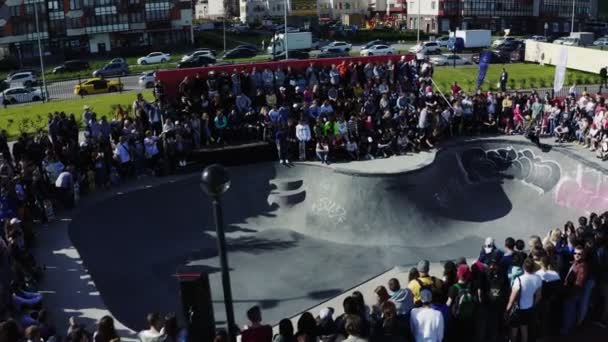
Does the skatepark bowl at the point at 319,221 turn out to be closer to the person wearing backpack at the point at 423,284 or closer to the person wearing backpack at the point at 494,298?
the person wearing backpack at the point at 423,284

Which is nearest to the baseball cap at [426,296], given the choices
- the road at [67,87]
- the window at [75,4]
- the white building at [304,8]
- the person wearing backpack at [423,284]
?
the person wearing backpack at [423,284]

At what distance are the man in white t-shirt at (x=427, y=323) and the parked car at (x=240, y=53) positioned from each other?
54.9m

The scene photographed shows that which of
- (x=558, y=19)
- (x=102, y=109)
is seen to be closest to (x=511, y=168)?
(x=102, y=109)

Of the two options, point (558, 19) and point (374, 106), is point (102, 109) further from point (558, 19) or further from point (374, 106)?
point (558, 19)

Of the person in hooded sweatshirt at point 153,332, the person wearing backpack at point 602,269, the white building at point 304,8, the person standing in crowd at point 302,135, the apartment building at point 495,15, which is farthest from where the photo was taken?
the white building at point 304,8

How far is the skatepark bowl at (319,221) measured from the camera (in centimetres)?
1475

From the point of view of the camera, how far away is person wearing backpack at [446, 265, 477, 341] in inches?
338

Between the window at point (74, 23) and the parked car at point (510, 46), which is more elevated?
the window at point (74, 23)

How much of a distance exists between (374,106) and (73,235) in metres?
12.0

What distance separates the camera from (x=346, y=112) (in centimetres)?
2253

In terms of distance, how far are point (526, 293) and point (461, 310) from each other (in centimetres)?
114

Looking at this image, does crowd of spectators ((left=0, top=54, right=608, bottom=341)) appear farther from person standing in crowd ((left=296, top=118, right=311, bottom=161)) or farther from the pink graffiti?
the pink graffiti

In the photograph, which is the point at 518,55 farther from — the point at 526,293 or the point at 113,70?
the point at 526,293

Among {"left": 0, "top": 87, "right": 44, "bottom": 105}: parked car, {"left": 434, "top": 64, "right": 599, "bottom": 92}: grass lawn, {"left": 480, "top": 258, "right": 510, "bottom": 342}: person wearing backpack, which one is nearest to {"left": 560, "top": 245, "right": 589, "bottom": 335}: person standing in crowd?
{"left": 480, "top": 258, "right": 510, "bottom": 342}: person wearing backpack
